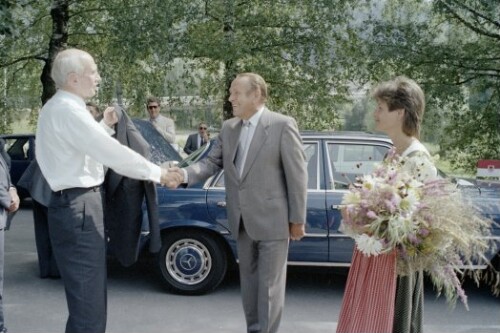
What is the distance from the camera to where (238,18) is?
584 inches

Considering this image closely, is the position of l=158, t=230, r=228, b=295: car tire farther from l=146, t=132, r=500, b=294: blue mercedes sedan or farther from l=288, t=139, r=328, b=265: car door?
l=288, t=139, r=328, b=265: car door

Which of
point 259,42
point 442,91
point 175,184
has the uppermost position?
point 259,42

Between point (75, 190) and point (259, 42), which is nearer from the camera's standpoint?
point (75, 190)

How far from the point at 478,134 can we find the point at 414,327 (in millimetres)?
13431

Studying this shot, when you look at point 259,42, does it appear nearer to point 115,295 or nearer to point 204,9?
point 204,9

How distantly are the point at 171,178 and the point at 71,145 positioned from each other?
1144 mm

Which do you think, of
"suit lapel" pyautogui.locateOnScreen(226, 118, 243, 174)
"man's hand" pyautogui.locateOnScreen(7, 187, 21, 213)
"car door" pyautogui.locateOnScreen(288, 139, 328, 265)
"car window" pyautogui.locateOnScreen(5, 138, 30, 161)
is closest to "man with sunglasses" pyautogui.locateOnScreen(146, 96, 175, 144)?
"car window" pyautogui.locateOnScreen(5, 138, 30, 161)

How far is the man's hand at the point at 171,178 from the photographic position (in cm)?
466

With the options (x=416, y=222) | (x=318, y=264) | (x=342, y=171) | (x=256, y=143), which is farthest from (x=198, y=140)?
(x=416, y=222)

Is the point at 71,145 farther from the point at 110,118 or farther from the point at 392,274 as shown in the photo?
the point at 392,274

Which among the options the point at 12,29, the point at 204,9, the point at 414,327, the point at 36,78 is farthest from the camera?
the point at 36,78

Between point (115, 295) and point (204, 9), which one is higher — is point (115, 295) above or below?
below

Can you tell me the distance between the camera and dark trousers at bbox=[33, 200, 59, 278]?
7.10 meters

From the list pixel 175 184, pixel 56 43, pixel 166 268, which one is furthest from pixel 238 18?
pixel 175 184
